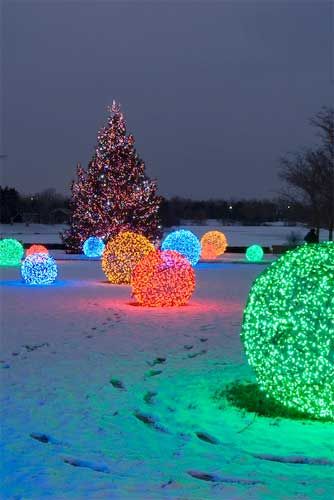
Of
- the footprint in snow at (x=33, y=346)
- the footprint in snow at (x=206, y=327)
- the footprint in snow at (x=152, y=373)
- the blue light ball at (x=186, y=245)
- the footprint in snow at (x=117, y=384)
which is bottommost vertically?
the footprint in snow at (x=117, y=384)

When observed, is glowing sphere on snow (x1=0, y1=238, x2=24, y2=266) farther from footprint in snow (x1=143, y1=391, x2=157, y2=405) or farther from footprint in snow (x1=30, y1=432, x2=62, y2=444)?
footprint in snow (x1=30, y1=432, x2=62, y2=444)

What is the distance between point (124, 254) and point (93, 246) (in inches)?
523

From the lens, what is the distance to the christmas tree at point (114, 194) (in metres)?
32.2

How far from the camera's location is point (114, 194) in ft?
106

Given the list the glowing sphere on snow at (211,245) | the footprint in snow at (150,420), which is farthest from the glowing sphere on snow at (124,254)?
the glowing sphere on snow at (211,245)

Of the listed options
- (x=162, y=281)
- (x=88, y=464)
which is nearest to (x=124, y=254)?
(x=162, y=281)

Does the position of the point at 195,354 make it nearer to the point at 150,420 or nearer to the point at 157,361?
the point at 157,361

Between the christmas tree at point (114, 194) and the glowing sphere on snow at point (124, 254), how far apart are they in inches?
541

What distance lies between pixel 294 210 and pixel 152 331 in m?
36.1

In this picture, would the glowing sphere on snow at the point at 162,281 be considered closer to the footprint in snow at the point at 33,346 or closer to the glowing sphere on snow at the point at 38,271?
the footprint in snow at the point at 33,346

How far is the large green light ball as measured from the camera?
229 inches

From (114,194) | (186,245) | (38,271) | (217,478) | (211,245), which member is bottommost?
(217,478)

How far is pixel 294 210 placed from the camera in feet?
149

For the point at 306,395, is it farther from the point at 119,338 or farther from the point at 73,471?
the point at 119,338
